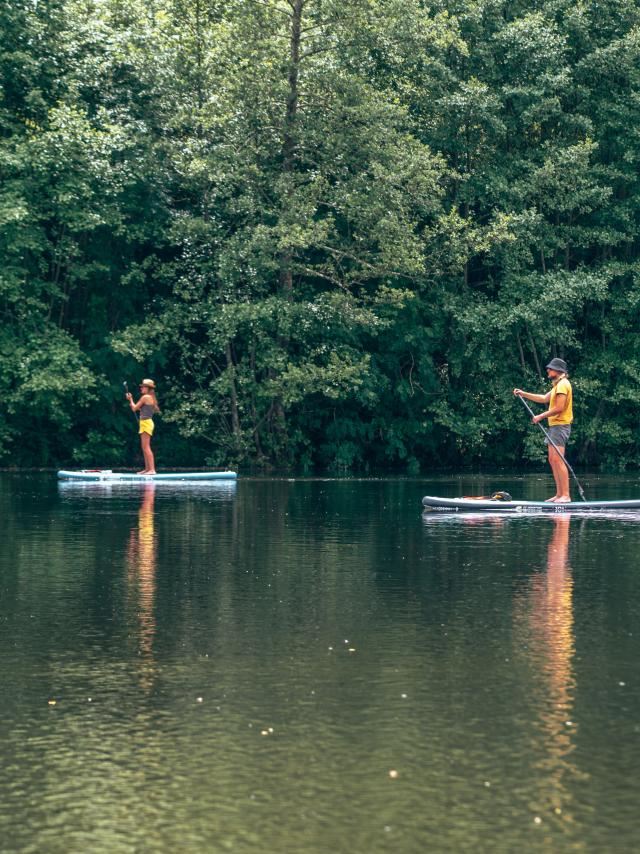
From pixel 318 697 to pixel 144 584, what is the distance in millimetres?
5578

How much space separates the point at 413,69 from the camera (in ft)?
145

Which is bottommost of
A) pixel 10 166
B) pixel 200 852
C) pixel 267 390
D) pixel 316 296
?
pixel 200 852

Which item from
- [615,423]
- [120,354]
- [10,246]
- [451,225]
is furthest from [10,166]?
[615,423]

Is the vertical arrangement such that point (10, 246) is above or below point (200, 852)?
above

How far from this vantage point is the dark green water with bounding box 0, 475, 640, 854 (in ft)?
21.6

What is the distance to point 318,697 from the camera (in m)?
9.11

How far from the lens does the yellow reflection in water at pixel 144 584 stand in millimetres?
10359

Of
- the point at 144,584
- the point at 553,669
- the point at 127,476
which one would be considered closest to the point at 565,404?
the point at 127,476

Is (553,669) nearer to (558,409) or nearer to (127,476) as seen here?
(558,409)

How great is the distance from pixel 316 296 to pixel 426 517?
18.4 m

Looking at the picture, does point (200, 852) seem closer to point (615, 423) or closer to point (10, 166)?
point (10, 166)

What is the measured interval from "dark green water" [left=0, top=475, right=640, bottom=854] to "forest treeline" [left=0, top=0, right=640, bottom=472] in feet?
74.5

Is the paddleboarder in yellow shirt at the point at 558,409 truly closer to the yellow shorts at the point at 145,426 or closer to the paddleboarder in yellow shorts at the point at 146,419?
the paddleboarder in yellow shorts at the point at 146,419

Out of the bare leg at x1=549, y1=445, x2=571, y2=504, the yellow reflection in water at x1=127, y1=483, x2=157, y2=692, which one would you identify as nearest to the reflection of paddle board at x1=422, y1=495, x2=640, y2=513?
the bare leg at x1=549, y1=445, x2=571, y2=504
